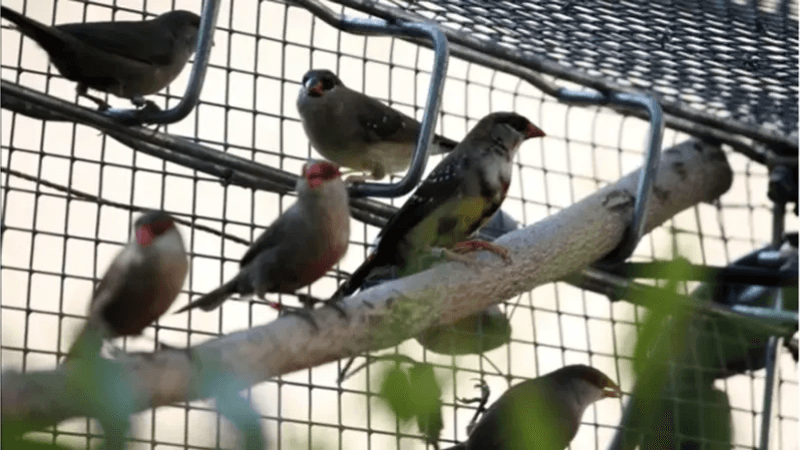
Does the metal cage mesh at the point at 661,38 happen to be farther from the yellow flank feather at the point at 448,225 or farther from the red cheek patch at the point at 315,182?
the red cheek patch at the point at 315,182

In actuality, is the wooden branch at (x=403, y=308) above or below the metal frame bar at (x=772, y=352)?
above

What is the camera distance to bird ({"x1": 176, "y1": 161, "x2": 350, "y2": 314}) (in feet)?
5.69

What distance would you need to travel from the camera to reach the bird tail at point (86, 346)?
0.42m

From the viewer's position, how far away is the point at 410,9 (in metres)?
2.17

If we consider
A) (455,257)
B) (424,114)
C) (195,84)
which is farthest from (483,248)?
(195,84)

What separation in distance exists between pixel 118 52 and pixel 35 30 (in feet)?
0.47

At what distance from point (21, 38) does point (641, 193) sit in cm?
102

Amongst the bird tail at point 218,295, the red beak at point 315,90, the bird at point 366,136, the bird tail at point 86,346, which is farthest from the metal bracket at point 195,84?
the bird tail at point 86,346

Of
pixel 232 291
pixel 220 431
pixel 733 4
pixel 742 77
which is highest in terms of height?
pixel 220 431

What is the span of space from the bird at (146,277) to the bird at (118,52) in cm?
43

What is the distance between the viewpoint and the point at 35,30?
6.23ft

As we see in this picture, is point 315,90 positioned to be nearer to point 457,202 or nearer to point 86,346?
point 457,202

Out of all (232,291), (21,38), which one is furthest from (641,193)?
(21,38)

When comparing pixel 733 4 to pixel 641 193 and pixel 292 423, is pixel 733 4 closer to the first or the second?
pixel 641 193
